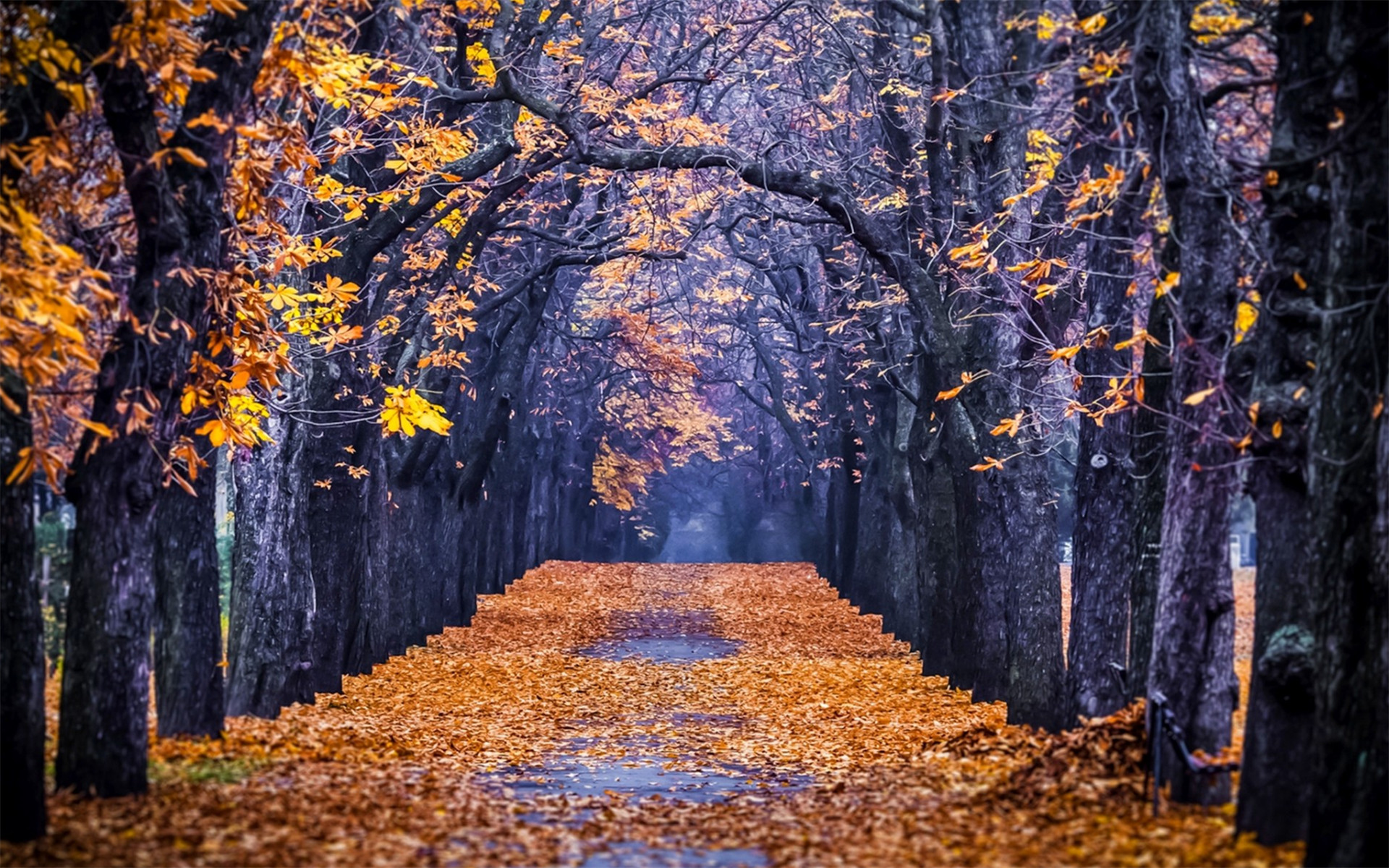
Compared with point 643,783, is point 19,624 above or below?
above

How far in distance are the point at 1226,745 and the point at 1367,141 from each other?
13.0 ft

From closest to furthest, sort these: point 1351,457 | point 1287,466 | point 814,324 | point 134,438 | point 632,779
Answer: point 1351,457 < point 1287,466 < point 134,438 < point 632,779 < point 814,324

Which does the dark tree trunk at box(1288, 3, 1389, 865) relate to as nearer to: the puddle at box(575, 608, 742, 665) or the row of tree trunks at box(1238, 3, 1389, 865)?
the row of tree trunks at box(1238, 3, 1389, 865)

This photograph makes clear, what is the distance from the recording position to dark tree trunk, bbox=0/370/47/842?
7895 mm

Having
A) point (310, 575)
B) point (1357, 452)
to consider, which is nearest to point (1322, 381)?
point (1357, 452)

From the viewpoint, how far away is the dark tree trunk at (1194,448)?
9.04 m

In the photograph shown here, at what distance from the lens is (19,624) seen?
320 inches

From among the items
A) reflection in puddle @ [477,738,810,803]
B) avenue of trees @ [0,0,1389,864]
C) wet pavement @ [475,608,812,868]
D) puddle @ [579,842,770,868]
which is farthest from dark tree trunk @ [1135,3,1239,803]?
reflection in puddle @ [477,738,810,803]

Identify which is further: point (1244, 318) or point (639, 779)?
point (639, 779)

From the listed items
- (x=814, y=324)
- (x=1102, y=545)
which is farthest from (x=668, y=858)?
(x=814, y=324)

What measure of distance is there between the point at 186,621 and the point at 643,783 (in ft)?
13.3

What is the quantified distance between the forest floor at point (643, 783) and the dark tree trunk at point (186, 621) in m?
0.34

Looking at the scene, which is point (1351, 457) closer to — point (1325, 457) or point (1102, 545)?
point (1325, 457)

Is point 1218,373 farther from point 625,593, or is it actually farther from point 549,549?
point 549,549
